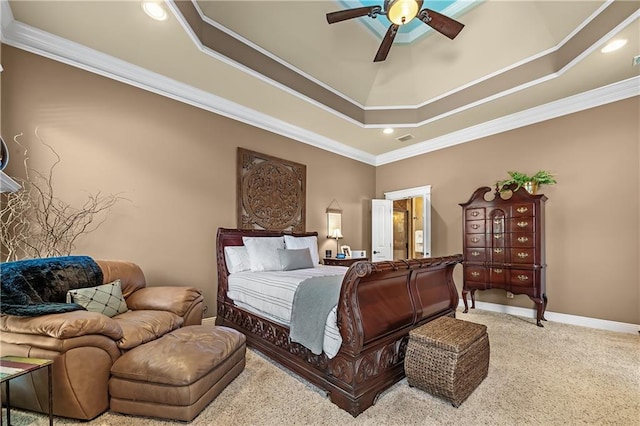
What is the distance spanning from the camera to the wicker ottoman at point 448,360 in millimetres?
1866

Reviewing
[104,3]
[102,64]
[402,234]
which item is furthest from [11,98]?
[402,234]

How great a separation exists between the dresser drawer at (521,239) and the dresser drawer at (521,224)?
5 centimetres

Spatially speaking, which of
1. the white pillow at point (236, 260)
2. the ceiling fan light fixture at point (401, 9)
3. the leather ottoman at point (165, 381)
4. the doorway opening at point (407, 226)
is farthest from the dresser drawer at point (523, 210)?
the leather ottoman at point (165, 381)

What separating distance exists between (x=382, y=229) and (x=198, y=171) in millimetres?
3810

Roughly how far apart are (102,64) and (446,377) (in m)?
4.42

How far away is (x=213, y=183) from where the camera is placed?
3857 mm

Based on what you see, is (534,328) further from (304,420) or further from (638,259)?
(304,420)

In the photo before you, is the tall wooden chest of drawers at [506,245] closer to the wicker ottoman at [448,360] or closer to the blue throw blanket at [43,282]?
the wicker ottoman at [448,360]

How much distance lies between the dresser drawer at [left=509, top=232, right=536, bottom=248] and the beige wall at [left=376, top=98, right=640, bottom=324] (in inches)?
20.5

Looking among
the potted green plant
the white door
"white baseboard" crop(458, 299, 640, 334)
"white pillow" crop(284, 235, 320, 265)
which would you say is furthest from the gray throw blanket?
the white door

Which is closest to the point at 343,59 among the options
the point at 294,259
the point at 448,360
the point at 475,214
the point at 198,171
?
the point at 198,171

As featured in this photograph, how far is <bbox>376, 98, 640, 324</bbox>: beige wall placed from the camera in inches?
134

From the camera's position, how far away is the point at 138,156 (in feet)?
10.6

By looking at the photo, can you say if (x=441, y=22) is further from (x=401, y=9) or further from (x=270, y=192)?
(x=270, y=192)
